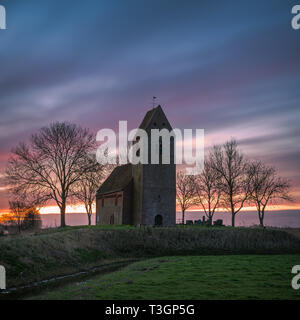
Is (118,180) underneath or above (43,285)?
above

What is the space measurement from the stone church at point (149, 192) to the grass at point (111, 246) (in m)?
10.8

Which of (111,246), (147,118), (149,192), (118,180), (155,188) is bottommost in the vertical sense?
(111,246)

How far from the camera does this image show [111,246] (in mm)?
33375

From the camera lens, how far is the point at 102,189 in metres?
63.6

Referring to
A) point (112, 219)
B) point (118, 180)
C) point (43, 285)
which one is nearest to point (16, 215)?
point (118, 180)

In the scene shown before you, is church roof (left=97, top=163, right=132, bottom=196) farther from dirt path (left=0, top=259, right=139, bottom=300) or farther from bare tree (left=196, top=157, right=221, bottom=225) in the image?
dirt path (left=0, top=259, right=139, bottom=300)

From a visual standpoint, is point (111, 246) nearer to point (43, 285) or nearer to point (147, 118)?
point (43, 285)

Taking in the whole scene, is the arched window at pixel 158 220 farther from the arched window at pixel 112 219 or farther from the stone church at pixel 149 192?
the arched window at pixel 112 219

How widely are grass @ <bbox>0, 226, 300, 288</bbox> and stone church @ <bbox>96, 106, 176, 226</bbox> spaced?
10.8 metres

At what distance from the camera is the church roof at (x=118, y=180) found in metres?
53.5

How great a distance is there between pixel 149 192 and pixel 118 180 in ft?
35.3
